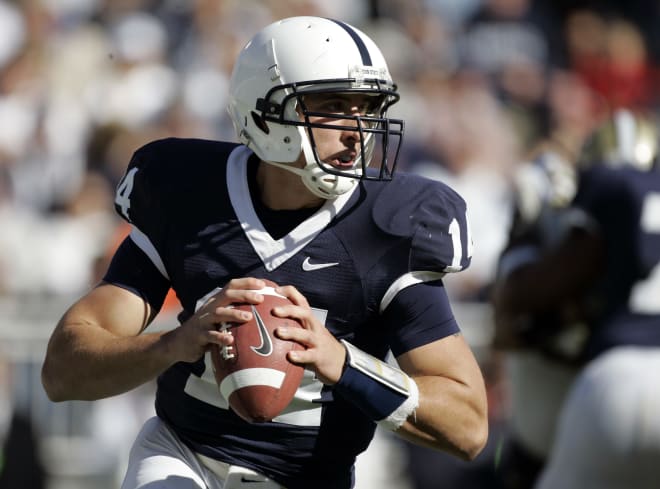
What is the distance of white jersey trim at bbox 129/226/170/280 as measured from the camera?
3.43 meters

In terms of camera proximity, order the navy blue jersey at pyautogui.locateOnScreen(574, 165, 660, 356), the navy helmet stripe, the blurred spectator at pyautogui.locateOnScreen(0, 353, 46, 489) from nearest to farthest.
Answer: the navy helmet stripe
the navy blue jersey at pyautogui.locateOnScreen(574, 165, 660, 356)
the blurred spectator at pyautogui.locateOnScreen(0, 353, 46, 489)

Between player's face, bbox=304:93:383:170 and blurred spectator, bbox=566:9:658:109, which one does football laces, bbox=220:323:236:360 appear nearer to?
player's face, bbox=304:93:383:170

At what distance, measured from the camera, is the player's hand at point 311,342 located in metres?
2.91

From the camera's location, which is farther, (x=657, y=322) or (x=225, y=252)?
(x=657, y=322)

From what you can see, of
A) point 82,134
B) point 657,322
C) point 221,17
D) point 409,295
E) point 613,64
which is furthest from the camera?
point 613,64

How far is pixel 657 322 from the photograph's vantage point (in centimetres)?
496

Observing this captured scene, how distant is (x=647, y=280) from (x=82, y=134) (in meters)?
4.38

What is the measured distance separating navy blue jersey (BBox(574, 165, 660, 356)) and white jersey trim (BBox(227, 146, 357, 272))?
6.63 ft

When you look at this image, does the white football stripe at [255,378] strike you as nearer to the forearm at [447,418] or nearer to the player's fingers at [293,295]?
the player's fingers at [293,295]

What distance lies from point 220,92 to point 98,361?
566 centimetres

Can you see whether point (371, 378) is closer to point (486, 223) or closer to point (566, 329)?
point (566, 329)

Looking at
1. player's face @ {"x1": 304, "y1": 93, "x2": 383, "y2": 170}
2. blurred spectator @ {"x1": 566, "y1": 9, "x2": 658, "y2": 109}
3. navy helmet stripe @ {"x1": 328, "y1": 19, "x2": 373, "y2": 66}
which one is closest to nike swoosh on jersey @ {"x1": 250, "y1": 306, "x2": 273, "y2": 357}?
player's face @ {"x1": 304, "y1": 93, "x2": 383, "y2": 170}

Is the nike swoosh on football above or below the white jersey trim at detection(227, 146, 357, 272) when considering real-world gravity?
below

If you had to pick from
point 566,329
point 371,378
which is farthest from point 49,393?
point 566,329
